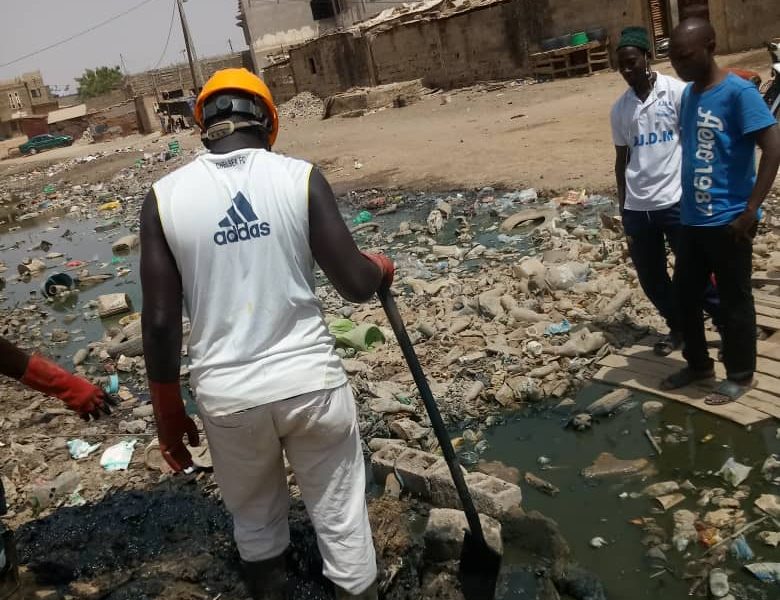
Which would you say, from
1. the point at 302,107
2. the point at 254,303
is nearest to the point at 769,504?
the point at 254,303

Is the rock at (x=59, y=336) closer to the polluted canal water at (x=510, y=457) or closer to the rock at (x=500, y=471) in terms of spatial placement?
the polluted canal water at (x=510, y=457)

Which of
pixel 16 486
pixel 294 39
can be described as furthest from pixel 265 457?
pixel 294 39

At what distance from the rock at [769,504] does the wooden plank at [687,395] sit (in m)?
0.55

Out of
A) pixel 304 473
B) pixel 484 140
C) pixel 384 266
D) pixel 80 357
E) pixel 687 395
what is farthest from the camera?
pixel 484 140

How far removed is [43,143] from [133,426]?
39987 mm

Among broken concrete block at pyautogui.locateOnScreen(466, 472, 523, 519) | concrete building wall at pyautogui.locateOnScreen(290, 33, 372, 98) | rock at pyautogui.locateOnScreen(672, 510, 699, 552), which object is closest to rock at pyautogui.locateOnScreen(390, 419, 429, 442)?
broken concrete block at pyautogui.locateOnScreen(466, 472, 523, 519)

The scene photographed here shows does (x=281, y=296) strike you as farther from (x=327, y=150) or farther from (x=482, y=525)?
(x=327, y=150)

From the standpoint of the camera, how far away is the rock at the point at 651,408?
12.4 feet

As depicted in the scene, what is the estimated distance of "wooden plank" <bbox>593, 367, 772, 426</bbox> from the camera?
3472 mm

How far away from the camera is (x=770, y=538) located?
2723 millimetres

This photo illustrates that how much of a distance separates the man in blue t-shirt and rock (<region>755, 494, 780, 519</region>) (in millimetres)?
745

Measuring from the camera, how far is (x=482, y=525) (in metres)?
2.77

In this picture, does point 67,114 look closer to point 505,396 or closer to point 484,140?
point 484,140

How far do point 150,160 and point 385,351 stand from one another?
19956 mm
